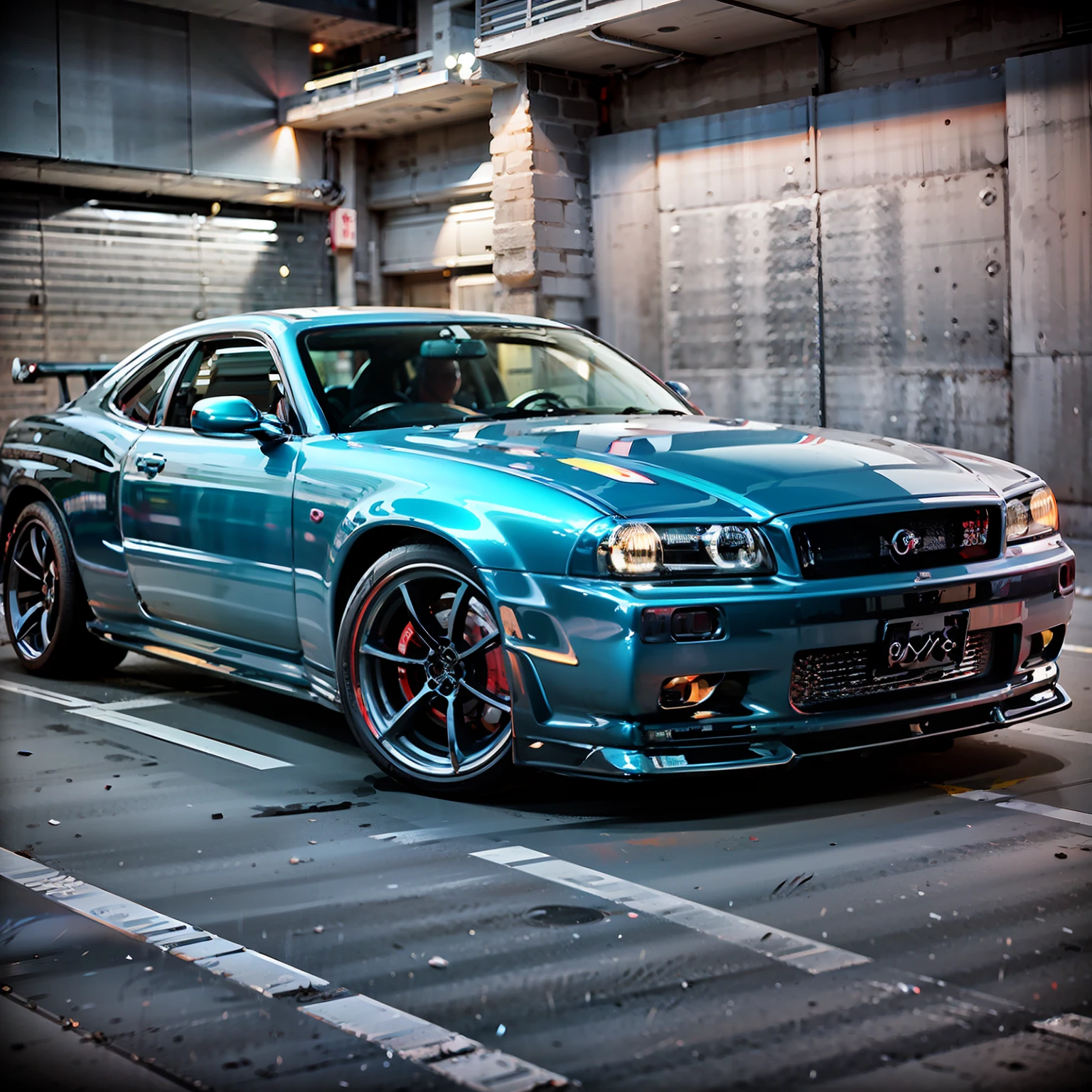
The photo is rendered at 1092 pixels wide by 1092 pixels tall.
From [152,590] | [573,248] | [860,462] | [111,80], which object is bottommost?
[152,590]

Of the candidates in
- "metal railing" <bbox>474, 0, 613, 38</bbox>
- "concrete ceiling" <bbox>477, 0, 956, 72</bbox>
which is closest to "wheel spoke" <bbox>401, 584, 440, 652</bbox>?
"concrete ceiling" <bbox>477, 0, 956, 72</bbox>

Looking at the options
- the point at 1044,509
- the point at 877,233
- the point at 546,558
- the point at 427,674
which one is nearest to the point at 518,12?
the point at 877,233

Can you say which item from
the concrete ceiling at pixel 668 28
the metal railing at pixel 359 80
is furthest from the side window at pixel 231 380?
the metal railing at pixel 359 80

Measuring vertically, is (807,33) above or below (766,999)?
above

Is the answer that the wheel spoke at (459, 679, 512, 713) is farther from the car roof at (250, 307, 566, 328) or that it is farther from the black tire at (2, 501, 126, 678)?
the black tire at (2, 501, 126, 678)

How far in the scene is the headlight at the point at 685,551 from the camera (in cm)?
371

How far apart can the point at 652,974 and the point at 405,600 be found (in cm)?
171

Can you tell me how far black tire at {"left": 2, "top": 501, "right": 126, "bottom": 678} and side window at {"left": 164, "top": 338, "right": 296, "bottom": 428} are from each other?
864 millimetres

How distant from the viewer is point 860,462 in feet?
13.9

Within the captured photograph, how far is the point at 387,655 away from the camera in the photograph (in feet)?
14.3

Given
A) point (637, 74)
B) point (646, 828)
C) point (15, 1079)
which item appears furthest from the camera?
point (637, 74)

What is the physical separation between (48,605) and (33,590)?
229mm

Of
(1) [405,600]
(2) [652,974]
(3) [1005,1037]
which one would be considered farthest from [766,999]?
(1) [405,600]

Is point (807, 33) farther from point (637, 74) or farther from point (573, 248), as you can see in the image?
point (573, 248)
